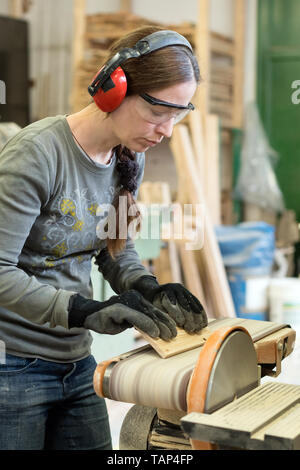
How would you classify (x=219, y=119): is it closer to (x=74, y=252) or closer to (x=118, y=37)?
(x=118, y=37)

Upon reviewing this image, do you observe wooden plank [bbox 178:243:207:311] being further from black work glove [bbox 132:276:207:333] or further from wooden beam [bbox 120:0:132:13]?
black work glove [bbox 132:276:207:333]

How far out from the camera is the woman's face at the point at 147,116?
1.17 meters

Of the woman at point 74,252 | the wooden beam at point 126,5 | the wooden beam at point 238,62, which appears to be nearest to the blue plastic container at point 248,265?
the wooden beam at point 238,62

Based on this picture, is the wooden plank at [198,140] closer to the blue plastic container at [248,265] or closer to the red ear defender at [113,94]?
the blue plastic container at [248,265]

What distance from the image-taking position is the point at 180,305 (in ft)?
4.00

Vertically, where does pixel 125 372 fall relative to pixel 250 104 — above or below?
below

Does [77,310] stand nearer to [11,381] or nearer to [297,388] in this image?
[11,381]

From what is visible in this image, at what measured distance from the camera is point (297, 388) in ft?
3.56

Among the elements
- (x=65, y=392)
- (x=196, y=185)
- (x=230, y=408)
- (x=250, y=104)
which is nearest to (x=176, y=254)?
(x=196, y=185)

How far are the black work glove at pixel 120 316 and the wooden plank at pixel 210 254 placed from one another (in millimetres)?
2604

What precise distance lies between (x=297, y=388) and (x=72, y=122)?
647mm

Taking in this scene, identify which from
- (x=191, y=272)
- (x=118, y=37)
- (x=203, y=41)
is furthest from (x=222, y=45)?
(x=191, y=272)

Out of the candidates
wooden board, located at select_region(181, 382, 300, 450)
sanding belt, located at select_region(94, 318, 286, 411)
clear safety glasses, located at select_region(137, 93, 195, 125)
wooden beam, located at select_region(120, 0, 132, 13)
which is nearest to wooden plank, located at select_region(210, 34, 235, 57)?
wooden beam, located at select_region(120, 0, 132, 13)

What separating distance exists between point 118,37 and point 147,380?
361 centimetres
